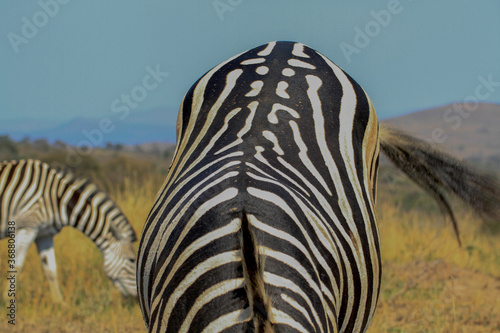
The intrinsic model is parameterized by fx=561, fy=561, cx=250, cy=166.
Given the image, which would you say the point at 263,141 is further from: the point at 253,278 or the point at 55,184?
the point at 55,184

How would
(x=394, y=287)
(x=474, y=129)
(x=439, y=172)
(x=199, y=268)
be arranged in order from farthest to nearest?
(x=474, y=129) < (x=394, y=287) < (x=439, y=172) < (x=199, y=268)

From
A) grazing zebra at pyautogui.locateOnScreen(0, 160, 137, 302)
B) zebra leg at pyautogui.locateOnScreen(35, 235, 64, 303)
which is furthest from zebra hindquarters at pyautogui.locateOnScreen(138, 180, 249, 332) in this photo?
grazing zebra at pyautogui.locateOnScreen(0, 160, 137, 302)

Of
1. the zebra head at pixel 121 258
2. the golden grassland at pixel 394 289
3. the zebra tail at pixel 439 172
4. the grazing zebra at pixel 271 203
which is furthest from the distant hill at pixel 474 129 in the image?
the grazing zebra at pixel 271 203

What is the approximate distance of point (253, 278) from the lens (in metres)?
1.40

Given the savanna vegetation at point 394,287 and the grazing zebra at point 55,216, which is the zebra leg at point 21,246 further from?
the savanna vegetation at point 394,287

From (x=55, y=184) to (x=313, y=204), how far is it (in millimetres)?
6557

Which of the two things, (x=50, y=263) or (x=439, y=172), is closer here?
(x=439, y=172)

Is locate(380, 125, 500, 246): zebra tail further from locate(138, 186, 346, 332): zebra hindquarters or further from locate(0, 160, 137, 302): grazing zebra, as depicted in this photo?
locate(0, 160, 137, 302): grazing zebra

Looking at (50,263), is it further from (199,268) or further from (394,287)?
(199,268)

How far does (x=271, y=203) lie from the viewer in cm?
167

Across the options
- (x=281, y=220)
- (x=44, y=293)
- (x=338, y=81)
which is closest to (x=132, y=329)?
(x=44, y=293)

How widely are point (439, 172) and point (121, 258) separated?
5.47 metres

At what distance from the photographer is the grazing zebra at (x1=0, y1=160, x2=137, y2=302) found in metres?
7.29

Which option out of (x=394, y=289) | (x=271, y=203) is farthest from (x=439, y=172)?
(x=394, y=289)
